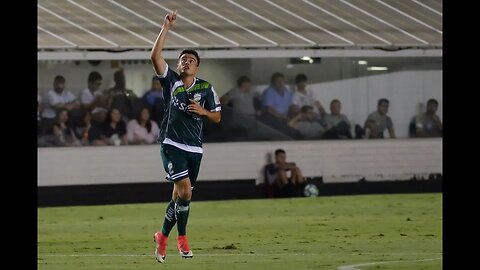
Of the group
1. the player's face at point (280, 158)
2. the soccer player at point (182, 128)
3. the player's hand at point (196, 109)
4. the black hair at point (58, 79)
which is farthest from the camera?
the player's face at point (280, 158)

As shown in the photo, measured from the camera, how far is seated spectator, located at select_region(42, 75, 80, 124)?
24.3 m

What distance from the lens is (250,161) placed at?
24969 mm

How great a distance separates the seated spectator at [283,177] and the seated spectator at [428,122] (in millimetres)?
2689

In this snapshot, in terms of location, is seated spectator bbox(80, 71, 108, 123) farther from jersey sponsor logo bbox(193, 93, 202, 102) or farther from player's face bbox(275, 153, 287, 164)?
jersey sponsor logo bbox(193, 93, 202, 102)

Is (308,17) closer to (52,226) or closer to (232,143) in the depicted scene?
(232,143)

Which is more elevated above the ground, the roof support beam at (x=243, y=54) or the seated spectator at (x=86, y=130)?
the roof support beam at (x=243, y=54)

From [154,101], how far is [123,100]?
1.87ft

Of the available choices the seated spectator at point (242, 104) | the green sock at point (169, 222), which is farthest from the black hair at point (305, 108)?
the green sock at point (169, 222)

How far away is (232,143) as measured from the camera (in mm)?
24969

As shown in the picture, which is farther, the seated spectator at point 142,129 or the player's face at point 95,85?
the seated spectator at point 142,129

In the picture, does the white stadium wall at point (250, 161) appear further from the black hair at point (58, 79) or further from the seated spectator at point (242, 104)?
the black hair at point (58, 79)

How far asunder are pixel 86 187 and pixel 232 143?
9.27ft

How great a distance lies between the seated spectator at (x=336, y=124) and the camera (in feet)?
83.8
